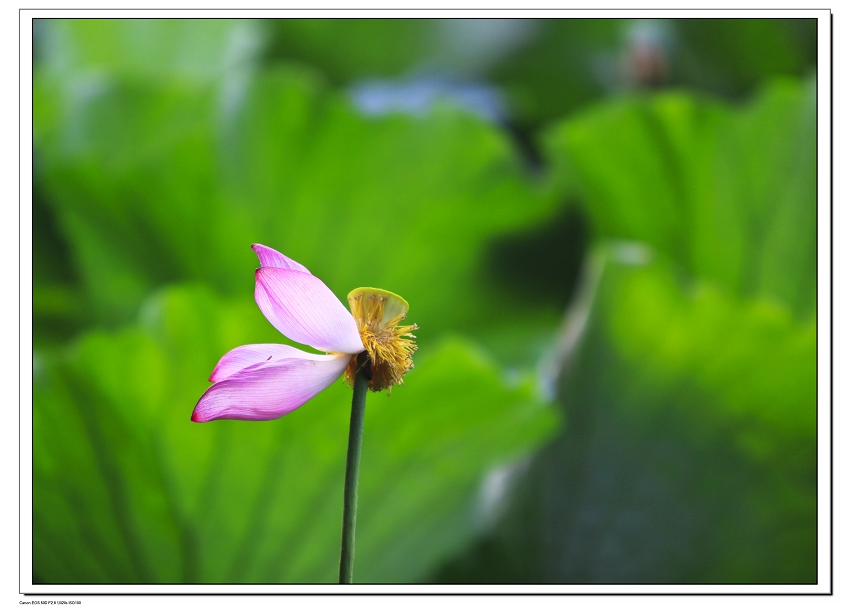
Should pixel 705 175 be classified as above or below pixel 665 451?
above

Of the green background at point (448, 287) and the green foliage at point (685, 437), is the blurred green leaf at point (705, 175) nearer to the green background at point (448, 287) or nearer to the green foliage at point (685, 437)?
the green background at point (448, 287)

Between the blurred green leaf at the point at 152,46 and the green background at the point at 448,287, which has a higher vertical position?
the blurred green leaf at the point at 152,46

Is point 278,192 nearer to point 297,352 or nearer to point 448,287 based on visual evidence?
point 448,287

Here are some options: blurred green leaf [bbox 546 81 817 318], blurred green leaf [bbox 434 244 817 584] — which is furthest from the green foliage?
blurred green leaf [bbox 546 81 817 318]

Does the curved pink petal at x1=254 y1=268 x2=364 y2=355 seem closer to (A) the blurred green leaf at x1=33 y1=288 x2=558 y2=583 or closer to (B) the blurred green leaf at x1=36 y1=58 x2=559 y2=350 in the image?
(A) the blurred green leaf at x1=33 y1=288 x2=558 y2=583

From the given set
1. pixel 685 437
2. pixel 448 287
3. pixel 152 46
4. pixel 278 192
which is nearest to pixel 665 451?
pixel 685 437

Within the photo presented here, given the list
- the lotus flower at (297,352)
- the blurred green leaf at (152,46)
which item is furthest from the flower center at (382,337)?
the blurred green leaf at (152,46)
